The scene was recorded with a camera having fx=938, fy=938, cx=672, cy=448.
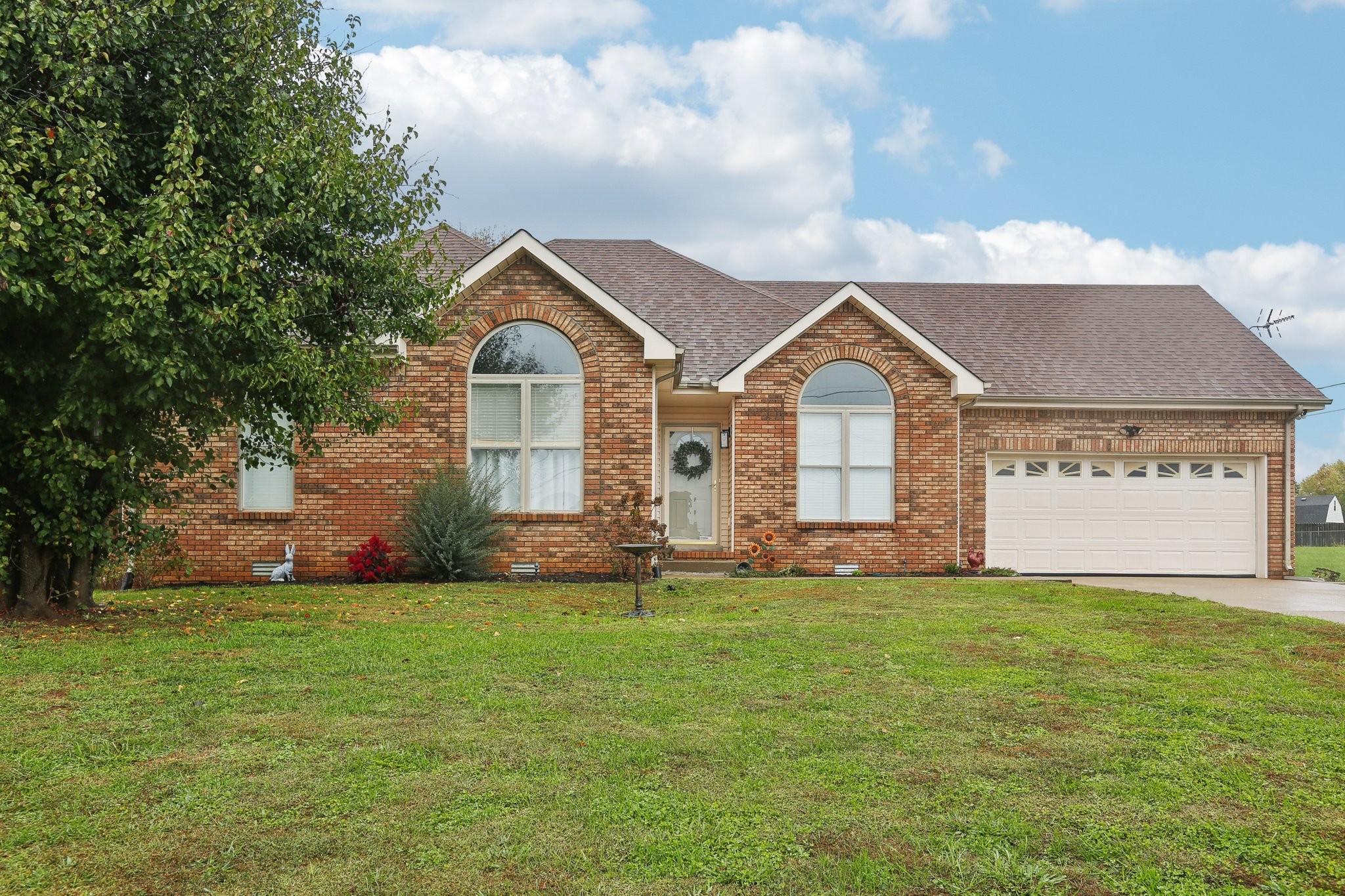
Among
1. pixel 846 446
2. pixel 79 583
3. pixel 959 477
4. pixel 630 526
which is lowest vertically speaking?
pixel 79 583

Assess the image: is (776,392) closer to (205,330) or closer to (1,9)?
(205,330)

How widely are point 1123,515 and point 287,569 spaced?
14194 millimetres

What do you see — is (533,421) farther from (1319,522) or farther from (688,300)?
(1319,522)

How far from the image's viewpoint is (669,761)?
477 cm

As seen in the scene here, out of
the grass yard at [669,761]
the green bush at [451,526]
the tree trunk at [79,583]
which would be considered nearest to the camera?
the grass yard at [669,761]

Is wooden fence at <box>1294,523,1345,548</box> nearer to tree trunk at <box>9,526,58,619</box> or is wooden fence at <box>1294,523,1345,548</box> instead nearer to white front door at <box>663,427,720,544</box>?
white front door at <box>663,427,720,544</box>

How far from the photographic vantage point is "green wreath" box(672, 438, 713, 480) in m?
17.6

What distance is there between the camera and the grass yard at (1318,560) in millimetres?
21266

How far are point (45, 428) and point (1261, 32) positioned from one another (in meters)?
18.7

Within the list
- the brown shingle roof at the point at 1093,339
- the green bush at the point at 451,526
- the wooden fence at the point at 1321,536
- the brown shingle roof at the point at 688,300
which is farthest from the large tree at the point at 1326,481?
the green bush at the point at 451,526

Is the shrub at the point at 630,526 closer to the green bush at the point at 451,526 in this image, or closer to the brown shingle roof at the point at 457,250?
the green bush at the point at 451,526

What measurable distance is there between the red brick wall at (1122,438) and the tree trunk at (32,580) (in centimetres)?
1343

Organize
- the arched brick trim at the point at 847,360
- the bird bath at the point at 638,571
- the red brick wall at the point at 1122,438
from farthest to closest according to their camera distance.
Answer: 1. the red brick wall at the point at 1122,438
2. the arched brick trim at the point at 847,360
3. the bird bath at the point at 638,571

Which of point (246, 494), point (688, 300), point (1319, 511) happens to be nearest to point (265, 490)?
point (246, 494)
